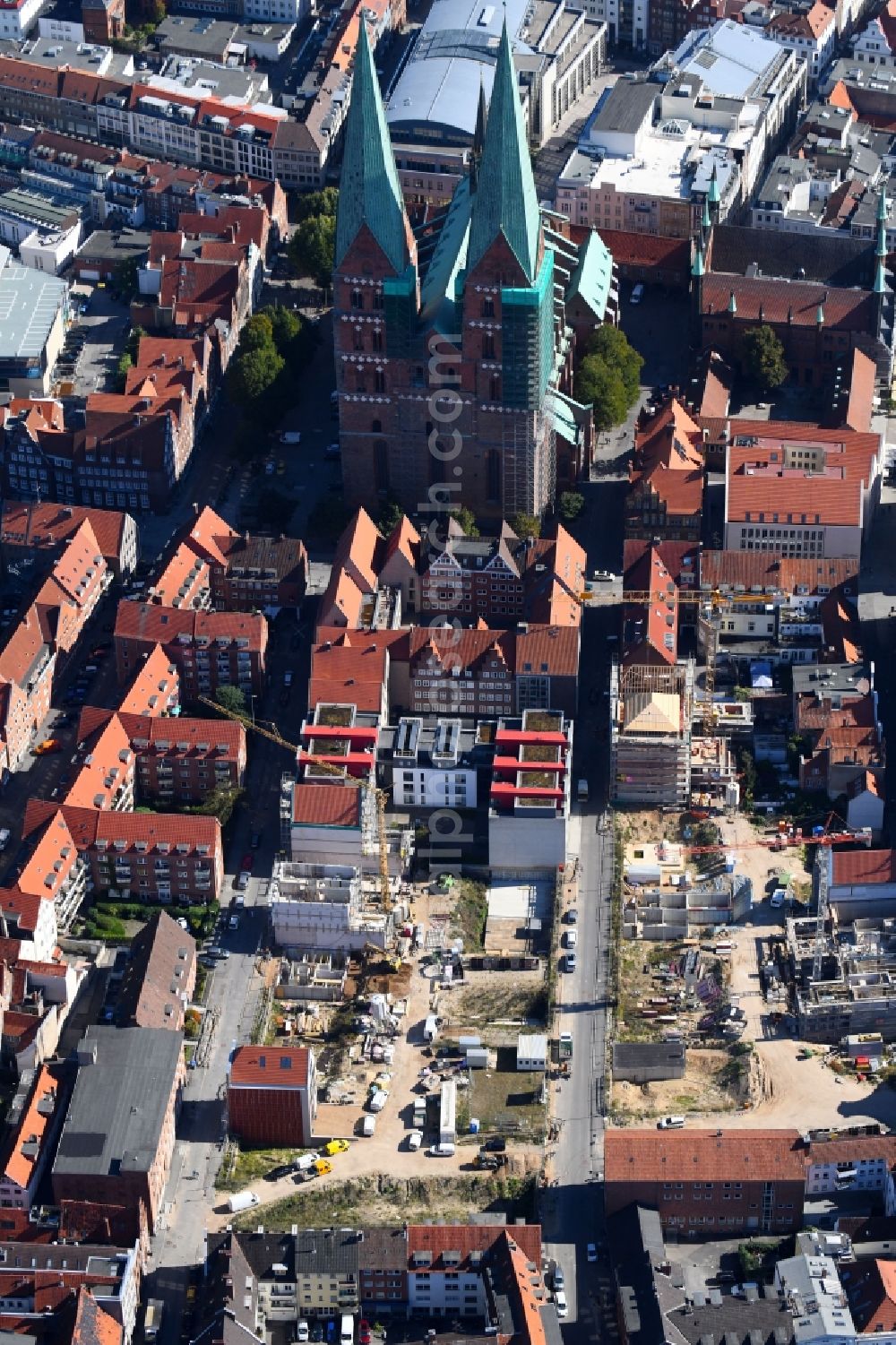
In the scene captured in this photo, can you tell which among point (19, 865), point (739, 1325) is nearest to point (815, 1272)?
point (739, 1325)

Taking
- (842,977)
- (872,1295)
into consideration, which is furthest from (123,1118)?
(842,977)

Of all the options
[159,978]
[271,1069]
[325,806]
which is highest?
[325,806]

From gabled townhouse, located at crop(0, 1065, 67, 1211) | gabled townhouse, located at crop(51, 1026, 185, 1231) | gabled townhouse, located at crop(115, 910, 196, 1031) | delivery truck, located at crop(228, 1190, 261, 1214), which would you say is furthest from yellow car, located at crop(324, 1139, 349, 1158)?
gabled townhouse, located at crop(0, 1065, 67, 1211)

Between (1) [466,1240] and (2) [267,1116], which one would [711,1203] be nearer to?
(1) [466,1240]

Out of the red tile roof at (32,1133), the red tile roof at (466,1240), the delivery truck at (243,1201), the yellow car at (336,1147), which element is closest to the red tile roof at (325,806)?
the yellow car at (336,1147)

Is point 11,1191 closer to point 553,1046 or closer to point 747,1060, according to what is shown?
point 553,1046

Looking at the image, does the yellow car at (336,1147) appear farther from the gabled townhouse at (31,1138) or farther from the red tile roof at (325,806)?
the red tile roof at (325,806)

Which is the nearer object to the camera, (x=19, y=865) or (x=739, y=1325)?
(x=739, y=1325)
